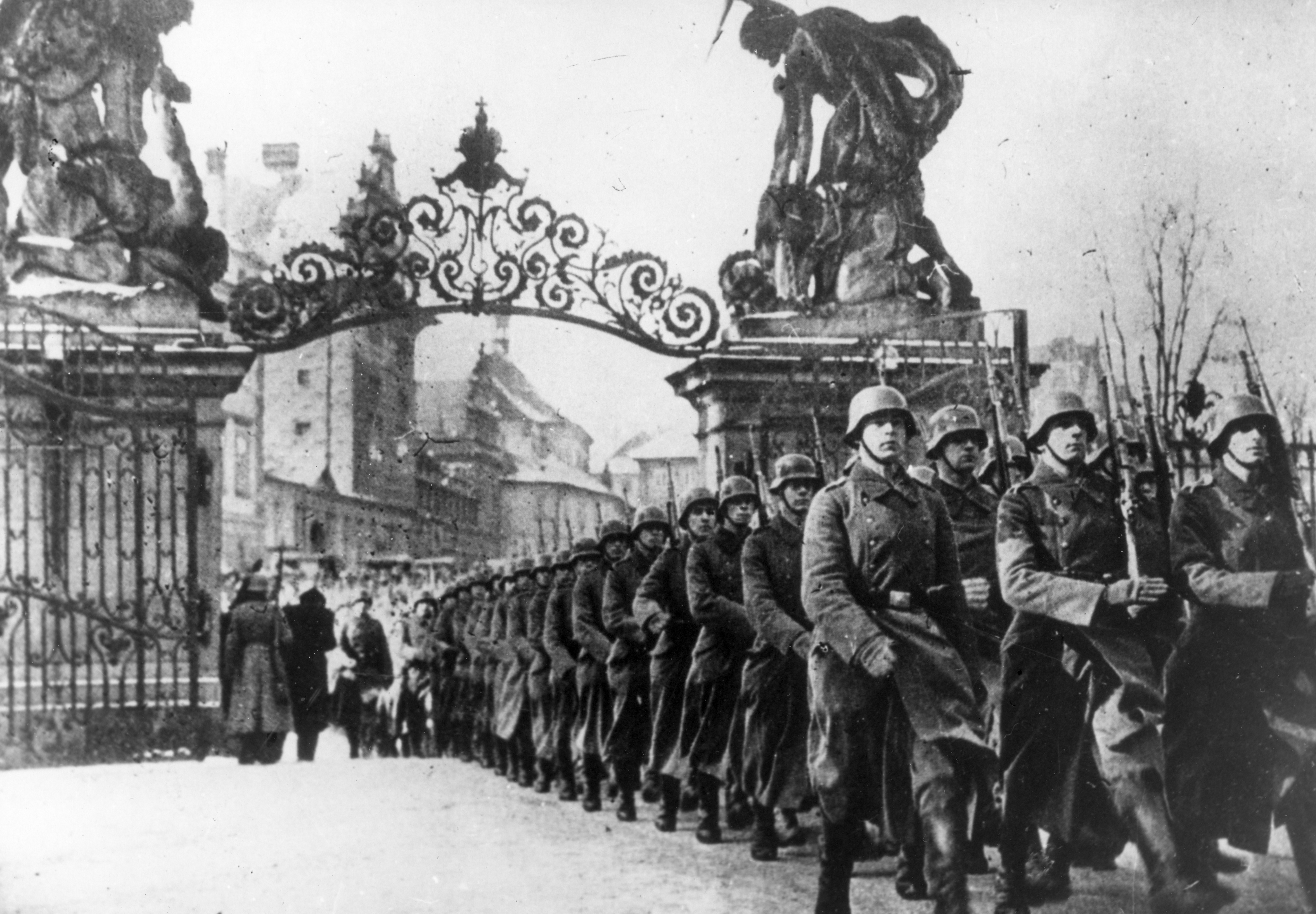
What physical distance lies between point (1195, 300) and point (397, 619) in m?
9.25

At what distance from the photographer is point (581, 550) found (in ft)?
35.0

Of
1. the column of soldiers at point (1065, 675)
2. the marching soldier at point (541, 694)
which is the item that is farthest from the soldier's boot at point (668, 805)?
the marching soldier at point (541, 694)

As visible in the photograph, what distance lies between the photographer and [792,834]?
793 centimetres

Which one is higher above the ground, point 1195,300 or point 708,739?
point 1195,300

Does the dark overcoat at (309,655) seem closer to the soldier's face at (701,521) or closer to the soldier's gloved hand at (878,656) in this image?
the soldier's face at (701,521)

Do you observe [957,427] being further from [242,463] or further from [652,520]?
[242,463]

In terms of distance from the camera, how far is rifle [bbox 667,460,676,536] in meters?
10.3

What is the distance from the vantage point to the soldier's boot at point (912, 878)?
643 cm


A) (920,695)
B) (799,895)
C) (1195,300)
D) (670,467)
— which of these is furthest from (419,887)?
(1195,300)

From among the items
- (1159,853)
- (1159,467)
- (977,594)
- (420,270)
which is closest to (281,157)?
(420,270)

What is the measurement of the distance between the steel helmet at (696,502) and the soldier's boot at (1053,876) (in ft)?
9.89

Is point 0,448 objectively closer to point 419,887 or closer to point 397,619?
point 419,887

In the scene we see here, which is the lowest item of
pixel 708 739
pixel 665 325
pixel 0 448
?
pixel 708 739

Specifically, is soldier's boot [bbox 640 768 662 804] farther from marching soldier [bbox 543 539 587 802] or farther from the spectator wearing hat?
the spectator wearing hat
